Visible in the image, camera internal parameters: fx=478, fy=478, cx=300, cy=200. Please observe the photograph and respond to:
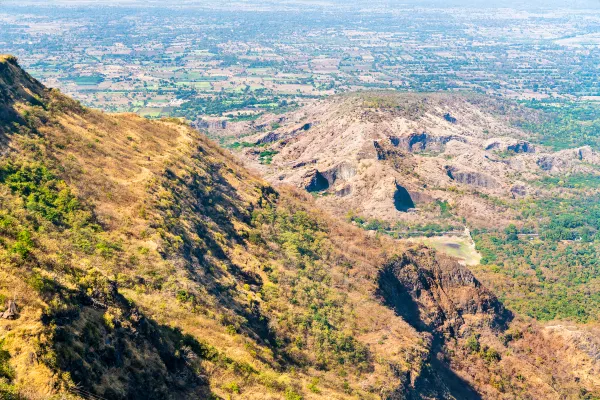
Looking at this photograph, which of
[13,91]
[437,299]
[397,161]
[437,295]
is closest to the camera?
[13,91]

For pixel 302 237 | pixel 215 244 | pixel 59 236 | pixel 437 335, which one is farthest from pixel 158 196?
pixel 437 335

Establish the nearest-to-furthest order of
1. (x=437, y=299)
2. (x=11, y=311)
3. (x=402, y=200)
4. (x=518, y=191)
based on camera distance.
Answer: (x=11, y=311) → (x=437, y=299) → (x=402, y=200) → (x=518, y=191)

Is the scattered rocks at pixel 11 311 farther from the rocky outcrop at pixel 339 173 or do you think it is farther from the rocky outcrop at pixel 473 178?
the rocky outcrop at pixel 473 178

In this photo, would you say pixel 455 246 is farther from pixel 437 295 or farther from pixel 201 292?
pixel 201 292

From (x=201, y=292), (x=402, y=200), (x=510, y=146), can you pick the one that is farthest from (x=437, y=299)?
(x=510, y=146)

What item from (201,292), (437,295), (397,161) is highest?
(201,292)

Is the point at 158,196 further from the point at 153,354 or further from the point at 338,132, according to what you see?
the point at 338,132

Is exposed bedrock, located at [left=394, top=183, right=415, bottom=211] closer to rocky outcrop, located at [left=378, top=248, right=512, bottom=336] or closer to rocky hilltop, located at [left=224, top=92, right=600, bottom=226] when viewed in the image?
rocky hilltop, located at [left=224, top=92, right=600, bottom=226]
